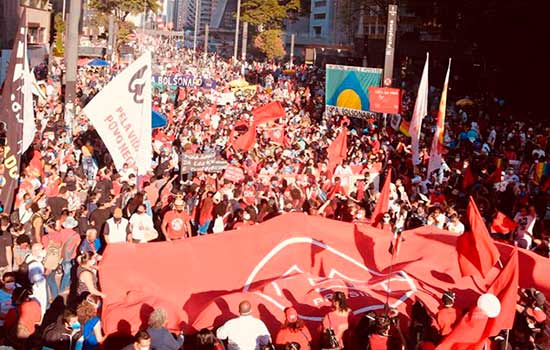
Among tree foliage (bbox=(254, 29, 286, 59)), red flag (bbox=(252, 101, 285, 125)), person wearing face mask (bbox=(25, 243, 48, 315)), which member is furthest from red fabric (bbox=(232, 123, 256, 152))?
tree foliage (bbox=(254, 29, 286, 59))

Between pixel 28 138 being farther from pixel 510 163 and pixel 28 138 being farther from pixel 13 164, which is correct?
pixel 510 163

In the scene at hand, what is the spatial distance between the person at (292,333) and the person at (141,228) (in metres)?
4.09

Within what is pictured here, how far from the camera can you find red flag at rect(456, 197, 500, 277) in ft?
25.6

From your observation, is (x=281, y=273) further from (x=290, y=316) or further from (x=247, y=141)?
(x=247, y=141)

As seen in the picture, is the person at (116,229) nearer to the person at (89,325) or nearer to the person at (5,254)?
the person at (5,254)

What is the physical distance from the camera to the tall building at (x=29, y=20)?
146ft

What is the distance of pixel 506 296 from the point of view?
6957 mm

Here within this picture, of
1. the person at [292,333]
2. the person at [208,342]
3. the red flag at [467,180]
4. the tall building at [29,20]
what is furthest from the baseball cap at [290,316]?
the tall building at [29,20]

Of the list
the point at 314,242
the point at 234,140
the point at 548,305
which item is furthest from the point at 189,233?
the point at 234,140

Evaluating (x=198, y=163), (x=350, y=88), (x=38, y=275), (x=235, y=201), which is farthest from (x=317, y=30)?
(x=38, y=275)

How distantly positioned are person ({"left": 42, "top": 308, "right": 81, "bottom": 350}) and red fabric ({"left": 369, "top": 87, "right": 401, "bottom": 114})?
1695cm

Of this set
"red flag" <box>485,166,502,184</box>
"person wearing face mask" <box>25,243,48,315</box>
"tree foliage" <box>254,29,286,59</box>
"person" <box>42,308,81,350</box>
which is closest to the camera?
"person" <box>42,308,81,350</box>

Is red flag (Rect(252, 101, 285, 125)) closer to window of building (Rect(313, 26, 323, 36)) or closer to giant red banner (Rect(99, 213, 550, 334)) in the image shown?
giant red banner (Rect(99, 213, 550, 334))

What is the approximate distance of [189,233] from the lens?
35.3 ft
